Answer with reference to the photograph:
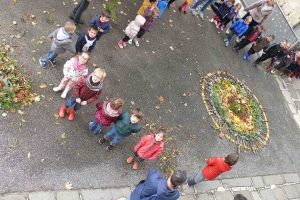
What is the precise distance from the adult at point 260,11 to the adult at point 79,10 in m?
6.35

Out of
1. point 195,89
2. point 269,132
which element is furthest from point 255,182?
point 195,89

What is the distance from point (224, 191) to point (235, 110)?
9.50ft

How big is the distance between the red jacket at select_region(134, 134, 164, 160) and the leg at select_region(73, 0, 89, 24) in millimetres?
4071

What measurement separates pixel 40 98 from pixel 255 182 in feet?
18.2

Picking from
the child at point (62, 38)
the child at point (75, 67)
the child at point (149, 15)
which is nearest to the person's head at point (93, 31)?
the child at point (62, 38)

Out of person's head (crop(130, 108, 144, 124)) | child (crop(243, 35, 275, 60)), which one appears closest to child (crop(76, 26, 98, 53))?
person's head (crop(130, 108, 144, 124))

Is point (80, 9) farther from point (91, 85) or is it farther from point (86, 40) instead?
point (91, 85)

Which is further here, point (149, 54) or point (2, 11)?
point (149, 54)

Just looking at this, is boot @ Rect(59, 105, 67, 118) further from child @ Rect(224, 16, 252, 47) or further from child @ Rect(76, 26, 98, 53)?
Result: child @ Rect(224, 16, 252, 47)

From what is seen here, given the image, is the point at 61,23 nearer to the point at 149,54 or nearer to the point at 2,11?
the point at 2,11

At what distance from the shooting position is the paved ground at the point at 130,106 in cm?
511

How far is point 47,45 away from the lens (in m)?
6.78

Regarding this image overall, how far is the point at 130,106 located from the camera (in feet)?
22.2

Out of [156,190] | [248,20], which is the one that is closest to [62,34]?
[156,190]
